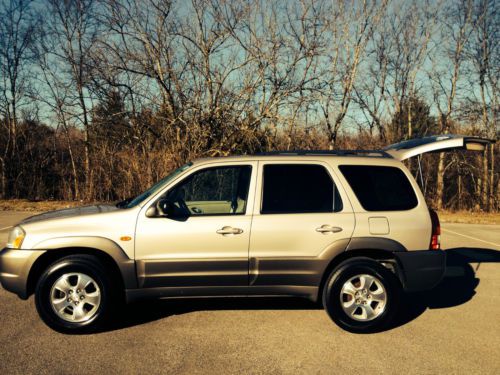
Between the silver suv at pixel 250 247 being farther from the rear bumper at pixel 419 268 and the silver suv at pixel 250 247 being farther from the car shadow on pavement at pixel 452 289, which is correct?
the car shadow on pavement at pixel 452 289

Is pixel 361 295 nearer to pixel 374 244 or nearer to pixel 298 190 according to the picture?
pixel 374 244

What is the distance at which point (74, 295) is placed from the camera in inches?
157

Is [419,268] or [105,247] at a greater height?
[105,247]

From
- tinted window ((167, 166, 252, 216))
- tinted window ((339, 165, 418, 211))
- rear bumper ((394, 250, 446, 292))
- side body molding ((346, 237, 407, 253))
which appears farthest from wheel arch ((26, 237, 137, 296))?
rear bumper ((394, 250, 446, 292))

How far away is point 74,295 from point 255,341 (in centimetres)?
186

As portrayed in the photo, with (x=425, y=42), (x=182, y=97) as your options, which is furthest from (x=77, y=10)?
(x=425, y=42)

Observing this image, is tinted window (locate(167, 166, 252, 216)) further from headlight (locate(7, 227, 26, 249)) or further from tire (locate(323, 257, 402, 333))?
headlight (locate(7, 227, 26, 249))

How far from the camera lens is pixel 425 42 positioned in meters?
19.9

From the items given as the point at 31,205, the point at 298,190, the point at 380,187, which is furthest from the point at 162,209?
the point at 31,205

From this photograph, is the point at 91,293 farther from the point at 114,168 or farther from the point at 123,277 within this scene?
the point at 114,168

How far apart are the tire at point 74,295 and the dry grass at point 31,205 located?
10966 millimetres

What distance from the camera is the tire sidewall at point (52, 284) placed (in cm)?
392

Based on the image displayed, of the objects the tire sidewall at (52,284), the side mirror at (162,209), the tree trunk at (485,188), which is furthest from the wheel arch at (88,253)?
the tree trunk at (485,188)

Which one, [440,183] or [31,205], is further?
[440,183]
